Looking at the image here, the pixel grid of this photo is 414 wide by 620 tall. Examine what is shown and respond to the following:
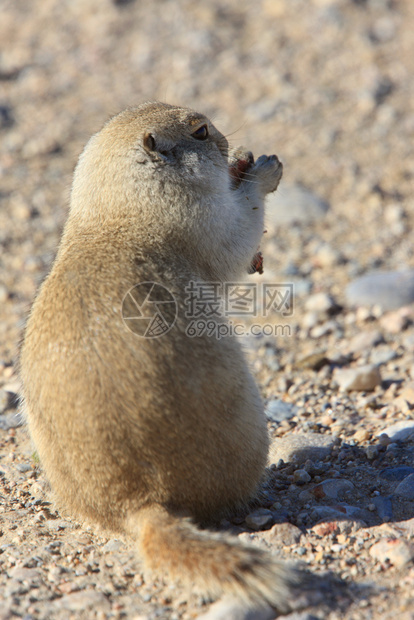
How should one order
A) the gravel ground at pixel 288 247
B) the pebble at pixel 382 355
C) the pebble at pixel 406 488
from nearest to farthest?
1. the gravel ground at pixel 288 247
2. the pebble at pixel 406 488
3. the pebble at pixel 382 355

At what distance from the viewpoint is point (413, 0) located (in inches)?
391

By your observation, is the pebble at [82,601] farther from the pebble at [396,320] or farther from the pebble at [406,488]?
the pebble at [396,320]

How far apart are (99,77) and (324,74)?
2.98m

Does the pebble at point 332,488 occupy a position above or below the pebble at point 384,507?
above

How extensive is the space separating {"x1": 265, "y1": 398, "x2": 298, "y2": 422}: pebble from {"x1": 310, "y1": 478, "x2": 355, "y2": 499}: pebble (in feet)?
3.11

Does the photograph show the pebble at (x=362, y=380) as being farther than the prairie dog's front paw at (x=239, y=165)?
Yes

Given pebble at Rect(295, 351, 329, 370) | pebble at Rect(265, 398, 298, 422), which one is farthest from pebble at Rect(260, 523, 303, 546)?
pebble at Rect(295, 351, 329, 370)

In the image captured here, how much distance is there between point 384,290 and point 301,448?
7.45ft

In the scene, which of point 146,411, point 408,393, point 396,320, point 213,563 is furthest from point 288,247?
point 213,563

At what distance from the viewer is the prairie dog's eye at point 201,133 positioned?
4.40 m

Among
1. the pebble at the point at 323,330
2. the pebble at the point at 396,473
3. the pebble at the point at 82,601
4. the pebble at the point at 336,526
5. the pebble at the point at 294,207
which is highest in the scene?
the pebble at the point at 294,207

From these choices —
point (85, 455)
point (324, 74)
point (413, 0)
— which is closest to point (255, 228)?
point (85, 455)

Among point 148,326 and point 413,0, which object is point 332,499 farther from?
point 413,0

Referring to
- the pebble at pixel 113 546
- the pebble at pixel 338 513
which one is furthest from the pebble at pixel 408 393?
the pebble at pixel 113 546
